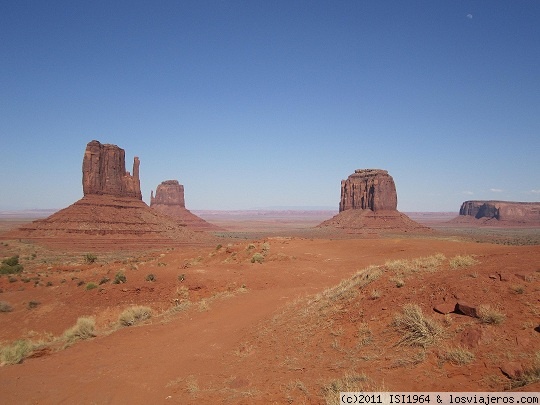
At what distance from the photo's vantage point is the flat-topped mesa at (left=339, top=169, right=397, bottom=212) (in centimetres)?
10862

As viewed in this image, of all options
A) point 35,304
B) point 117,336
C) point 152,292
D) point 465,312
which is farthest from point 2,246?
point 465,312

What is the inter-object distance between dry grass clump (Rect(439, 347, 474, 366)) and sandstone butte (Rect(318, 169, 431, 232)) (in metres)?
90.3

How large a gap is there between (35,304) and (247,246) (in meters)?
14.8

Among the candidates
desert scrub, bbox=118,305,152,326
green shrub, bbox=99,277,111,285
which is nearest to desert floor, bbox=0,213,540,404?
desert scrub, bbox=118,305,152,326

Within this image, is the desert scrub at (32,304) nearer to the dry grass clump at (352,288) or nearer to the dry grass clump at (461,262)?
the dry grass clump at (352,288)

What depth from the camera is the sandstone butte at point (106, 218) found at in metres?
64.8

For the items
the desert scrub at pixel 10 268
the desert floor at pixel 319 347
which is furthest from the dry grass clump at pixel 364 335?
the desert scrub at pixel 10 268

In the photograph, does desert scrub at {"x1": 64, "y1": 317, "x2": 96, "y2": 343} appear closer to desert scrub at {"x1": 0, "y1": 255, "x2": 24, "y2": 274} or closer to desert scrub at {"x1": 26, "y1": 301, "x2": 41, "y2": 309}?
desert scrub at {"x1": 26, "y1": 301, "x2": 41, "y2": 309}

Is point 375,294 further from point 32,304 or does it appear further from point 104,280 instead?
point 32,304

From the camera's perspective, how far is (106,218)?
71.5 meters

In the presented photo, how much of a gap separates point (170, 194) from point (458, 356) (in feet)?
469

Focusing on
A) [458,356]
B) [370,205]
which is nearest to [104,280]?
[458,356]

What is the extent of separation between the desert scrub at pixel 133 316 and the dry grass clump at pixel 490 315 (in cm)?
1155

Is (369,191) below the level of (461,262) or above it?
above
